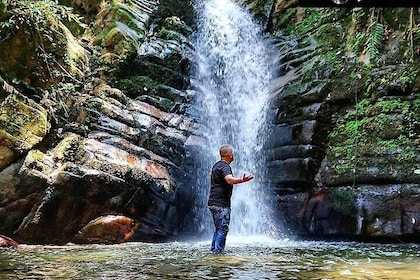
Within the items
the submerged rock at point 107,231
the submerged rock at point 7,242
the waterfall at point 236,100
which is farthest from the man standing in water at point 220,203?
the waterfall at point 236,100

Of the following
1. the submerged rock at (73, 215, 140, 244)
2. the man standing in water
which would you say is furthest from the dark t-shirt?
the submerged rock at (73, 215, 140, 244)

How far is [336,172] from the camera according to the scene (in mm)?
9406

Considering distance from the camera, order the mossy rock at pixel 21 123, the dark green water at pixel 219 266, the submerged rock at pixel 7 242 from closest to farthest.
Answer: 1. the dark green water at pixel 219 266
2. the submerged rock at pixel 7 242
3. the mossy rock at pixel 21 123

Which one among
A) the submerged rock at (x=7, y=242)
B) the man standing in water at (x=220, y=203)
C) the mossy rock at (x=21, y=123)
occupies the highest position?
the mossy rock at (x=21, y=123)

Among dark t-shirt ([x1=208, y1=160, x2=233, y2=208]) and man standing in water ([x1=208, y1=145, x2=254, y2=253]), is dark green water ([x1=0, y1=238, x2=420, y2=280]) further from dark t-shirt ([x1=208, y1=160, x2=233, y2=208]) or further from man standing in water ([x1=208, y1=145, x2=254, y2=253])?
dark t-shirt ([x1=208, y1=160, x2=233, y2=208])

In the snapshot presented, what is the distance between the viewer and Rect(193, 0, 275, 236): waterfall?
10602 mm

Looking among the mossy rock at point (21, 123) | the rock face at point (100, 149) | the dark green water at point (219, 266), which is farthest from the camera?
the mossy rock at point (21, 123)

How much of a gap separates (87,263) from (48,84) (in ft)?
20.4

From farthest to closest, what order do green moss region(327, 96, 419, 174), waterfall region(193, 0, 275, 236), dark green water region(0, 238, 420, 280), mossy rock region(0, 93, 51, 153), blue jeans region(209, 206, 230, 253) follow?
waterfall region(193, 0, 275, 236) → green moss region(327, 96, 419, 174) → mossy rock region(0, 93, 51, 153) → blue jeans region(209, 206, 230, 253) → dark green water region(0, 238, 420, 280)

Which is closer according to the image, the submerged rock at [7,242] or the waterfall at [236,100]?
the submerged rock at [7,242]

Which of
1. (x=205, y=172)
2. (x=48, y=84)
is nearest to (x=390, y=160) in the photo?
(x=205, y=172)

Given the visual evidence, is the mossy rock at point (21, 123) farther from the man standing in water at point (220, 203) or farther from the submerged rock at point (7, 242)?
the man standing in water at point (220, 203)

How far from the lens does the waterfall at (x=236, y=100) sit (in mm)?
10602

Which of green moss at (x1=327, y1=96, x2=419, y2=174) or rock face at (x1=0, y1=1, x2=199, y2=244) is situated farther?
green moss at (x1=327, y1=96, x2=419, y2=174)
